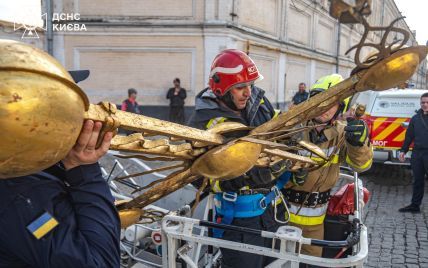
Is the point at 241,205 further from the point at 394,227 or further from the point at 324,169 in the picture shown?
the point at 394,227

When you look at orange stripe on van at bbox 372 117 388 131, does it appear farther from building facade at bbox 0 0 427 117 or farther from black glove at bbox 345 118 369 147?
building facade at bbox 0 0 427 117

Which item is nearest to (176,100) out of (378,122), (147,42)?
(147,42)

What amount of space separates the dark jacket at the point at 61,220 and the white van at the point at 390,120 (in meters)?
7.79

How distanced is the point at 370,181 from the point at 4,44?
8.83 meters

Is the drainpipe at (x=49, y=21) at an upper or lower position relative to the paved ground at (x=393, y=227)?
upper

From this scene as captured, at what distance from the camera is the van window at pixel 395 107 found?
8344 mm

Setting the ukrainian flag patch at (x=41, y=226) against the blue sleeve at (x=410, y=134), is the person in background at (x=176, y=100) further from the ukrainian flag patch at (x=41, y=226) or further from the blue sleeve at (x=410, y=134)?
the ukrainian flag patch at (x=41, y=226)

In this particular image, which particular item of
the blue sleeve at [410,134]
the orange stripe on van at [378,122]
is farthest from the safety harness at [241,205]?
the orange stripe on van at [378,122]

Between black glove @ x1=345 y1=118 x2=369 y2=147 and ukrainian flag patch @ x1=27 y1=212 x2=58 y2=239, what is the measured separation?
2071 mm

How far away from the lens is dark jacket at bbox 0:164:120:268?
3.92ft

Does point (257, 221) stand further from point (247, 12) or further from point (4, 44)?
point (247, 12)

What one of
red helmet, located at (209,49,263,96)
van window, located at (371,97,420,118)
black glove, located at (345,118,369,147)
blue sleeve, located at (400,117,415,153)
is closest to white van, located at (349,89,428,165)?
van window, located at (371,97,420,118)

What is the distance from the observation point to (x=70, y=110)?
3.03ft

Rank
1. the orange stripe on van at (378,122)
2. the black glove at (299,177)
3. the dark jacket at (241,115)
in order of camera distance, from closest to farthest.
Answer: the dark jacket at (241,115) < the black glove at (299,177) < the orange stripe on van at (378,122)
